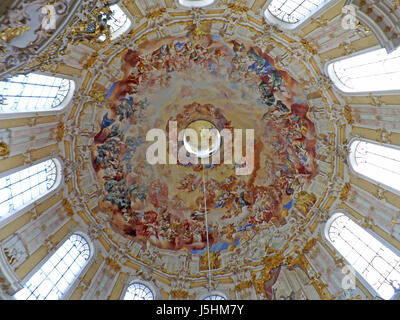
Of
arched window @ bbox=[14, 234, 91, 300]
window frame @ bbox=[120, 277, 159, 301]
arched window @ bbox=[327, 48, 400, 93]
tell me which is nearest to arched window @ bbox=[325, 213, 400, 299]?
arched window @ bbox=[327, 48, 400, 93]

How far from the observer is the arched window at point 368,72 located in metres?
12.2

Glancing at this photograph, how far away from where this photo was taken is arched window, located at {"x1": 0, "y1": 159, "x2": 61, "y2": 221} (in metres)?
12.3

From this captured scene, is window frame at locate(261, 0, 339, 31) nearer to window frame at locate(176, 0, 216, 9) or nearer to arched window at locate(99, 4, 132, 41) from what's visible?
window frame at locate(176, 0, 216, 9)

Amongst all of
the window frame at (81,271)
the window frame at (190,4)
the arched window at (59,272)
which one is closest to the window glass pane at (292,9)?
the window frame at (190,4)

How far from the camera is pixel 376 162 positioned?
1451cm

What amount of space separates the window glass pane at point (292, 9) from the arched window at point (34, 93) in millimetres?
9769

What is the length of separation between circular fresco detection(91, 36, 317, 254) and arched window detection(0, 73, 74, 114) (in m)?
2.41

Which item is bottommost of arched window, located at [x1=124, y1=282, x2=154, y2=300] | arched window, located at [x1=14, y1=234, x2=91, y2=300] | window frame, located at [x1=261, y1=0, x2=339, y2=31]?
arched window, located at [x1=124, y1=282, x2=154, y2=300]

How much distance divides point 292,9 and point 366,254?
1088cm

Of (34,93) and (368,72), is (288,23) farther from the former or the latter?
(34,93)

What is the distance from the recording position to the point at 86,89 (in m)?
15.7
